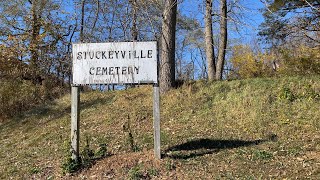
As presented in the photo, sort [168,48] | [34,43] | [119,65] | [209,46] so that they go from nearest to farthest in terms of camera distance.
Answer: [119,65]
[168,48]
[209,46]
[34,43]

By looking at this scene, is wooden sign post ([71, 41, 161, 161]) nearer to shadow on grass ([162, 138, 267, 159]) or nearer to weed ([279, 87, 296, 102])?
shadow on grass ([162, 138, 267, 159])

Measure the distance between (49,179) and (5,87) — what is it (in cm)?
967

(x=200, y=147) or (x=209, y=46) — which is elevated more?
(x=209, y=46)

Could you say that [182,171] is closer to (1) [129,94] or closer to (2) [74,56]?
(2) [74,56]

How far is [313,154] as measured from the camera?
5.79 metres

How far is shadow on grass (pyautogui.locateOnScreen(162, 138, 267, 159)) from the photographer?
621 cm

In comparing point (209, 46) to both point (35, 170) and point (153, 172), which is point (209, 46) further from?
point (35, 170)

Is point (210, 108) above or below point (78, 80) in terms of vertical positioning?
below

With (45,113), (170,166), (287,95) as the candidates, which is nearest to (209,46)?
(287,95)

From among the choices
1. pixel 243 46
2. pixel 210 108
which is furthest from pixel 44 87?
pixel 243 46

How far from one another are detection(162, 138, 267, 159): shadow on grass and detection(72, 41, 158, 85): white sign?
1403mm

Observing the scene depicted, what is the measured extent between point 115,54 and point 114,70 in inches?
11.0

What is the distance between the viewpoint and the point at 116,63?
5.96 metres

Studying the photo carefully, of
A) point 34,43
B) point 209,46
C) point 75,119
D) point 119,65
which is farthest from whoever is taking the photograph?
point 34,43
